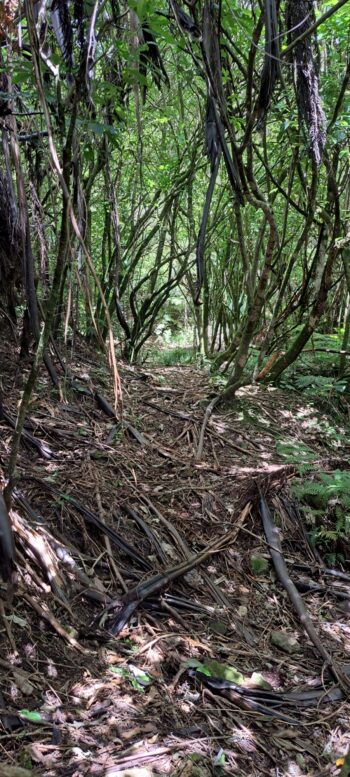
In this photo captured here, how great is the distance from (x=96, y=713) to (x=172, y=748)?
30cm

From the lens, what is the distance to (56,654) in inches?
78.5

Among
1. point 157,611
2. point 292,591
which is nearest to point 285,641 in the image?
point 292,591

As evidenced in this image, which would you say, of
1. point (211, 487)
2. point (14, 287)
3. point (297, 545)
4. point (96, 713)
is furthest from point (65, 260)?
point (297, 545)

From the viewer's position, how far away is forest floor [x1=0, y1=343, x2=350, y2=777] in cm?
177

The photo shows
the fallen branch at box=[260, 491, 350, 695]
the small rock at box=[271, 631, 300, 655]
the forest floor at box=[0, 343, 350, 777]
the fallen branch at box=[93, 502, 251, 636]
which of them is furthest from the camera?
the small rock at box=[271, 631, 300, 655]

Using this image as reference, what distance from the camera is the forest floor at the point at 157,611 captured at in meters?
1.77

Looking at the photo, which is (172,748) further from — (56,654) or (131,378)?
(131,378)

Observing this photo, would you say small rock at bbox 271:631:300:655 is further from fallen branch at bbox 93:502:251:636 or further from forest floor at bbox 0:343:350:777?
fallen branch at bbox 93:502:251:636

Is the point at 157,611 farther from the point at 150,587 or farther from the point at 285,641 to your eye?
the point at 285,641

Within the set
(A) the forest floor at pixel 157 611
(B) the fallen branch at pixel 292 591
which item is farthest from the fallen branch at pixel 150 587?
(B) the fallen branch at pixel 292 591

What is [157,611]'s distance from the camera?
2.45 meters

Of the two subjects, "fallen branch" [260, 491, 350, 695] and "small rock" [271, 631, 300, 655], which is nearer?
"fallen branch" [260, 491, 350, 695]

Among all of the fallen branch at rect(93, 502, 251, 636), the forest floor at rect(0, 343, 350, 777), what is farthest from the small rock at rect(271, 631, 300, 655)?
the fallen branch at rect(93, 502, 251, 636)

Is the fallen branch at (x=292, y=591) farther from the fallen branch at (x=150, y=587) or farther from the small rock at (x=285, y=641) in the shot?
the fallen branch at (x=150, y=587)
